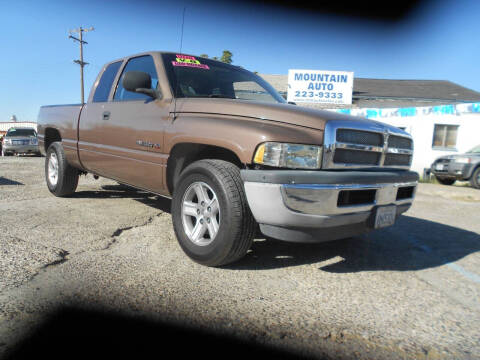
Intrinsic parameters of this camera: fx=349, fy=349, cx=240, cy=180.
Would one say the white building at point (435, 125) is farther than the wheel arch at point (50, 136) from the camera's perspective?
Yes

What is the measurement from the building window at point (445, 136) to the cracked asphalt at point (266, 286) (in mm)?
13423

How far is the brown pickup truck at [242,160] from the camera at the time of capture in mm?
2361

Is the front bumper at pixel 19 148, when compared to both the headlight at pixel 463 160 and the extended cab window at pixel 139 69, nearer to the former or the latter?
the extended cab window at pixel 139 69

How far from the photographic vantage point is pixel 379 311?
2.18 meters

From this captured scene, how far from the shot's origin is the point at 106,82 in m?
4.50

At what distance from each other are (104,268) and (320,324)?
161cm

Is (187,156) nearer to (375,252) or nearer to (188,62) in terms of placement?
(188,62)

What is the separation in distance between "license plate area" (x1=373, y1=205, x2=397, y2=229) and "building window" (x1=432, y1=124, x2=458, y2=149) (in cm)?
1507

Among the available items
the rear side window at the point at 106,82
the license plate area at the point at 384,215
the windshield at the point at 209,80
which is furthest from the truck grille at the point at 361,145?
the rear side window at the point at 106,82

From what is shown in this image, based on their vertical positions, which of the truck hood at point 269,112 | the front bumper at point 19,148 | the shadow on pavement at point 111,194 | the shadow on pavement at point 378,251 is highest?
the truck hood at point 269,112

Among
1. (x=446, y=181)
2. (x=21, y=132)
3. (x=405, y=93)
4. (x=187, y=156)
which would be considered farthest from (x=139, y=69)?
(x=405, y=93)

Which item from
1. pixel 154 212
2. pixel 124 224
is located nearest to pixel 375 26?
pixel 154 212

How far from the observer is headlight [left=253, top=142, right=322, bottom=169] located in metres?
2.36

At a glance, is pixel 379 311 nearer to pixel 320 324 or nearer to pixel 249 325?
pixel 320 324
